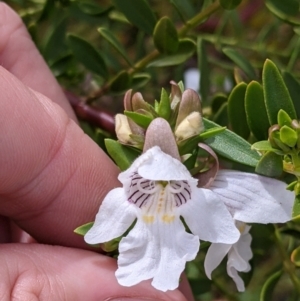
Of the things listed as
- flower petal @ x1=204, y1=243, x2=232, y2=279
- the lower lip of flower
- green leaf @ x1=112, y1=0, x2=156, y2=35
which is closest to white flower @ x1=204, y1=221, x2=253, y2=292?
flower petal @ x1=204, y1=243, x2=232, y2=279

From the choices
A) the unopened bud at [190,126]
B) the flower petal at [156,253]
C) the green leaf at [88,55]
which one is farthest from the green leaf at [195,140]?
the green leaf at [88,55]

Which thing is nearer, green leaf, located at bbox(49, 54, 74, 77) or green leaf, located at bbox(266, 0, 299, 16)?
green leaf, located at bbox(266, 0, 299, 16)

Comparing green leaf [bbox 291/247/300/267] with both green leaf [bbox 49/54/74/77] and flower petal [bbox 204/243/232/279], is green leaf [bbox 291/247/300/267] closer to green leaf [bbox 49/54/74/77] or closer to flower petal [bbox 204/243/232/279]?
flower petal [bbox 204/243/232/279]

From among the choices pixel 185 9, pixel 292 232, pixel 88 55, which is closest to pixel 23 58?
pixel 88 55

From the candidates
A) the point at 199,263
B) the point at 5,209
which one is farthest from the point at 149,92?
the point at 5,209

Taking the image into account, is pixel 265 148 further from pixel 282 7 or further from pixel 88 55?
pixel 88 55

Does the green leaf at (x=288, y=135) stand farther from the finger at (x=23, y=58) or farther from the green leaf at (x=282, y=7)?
the finger at (x=23, y=58)

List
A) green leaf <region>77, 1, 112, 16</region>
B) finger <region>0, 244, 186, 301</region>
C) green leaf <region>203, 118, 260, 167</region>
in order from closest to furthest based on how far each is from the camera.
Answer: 1. green leaf <region>203, 118, 260, 167</region>
2. finger <region>0, 244, 186, 301</region>
3. green leaf <region>77, 1, 112, 16</region>
